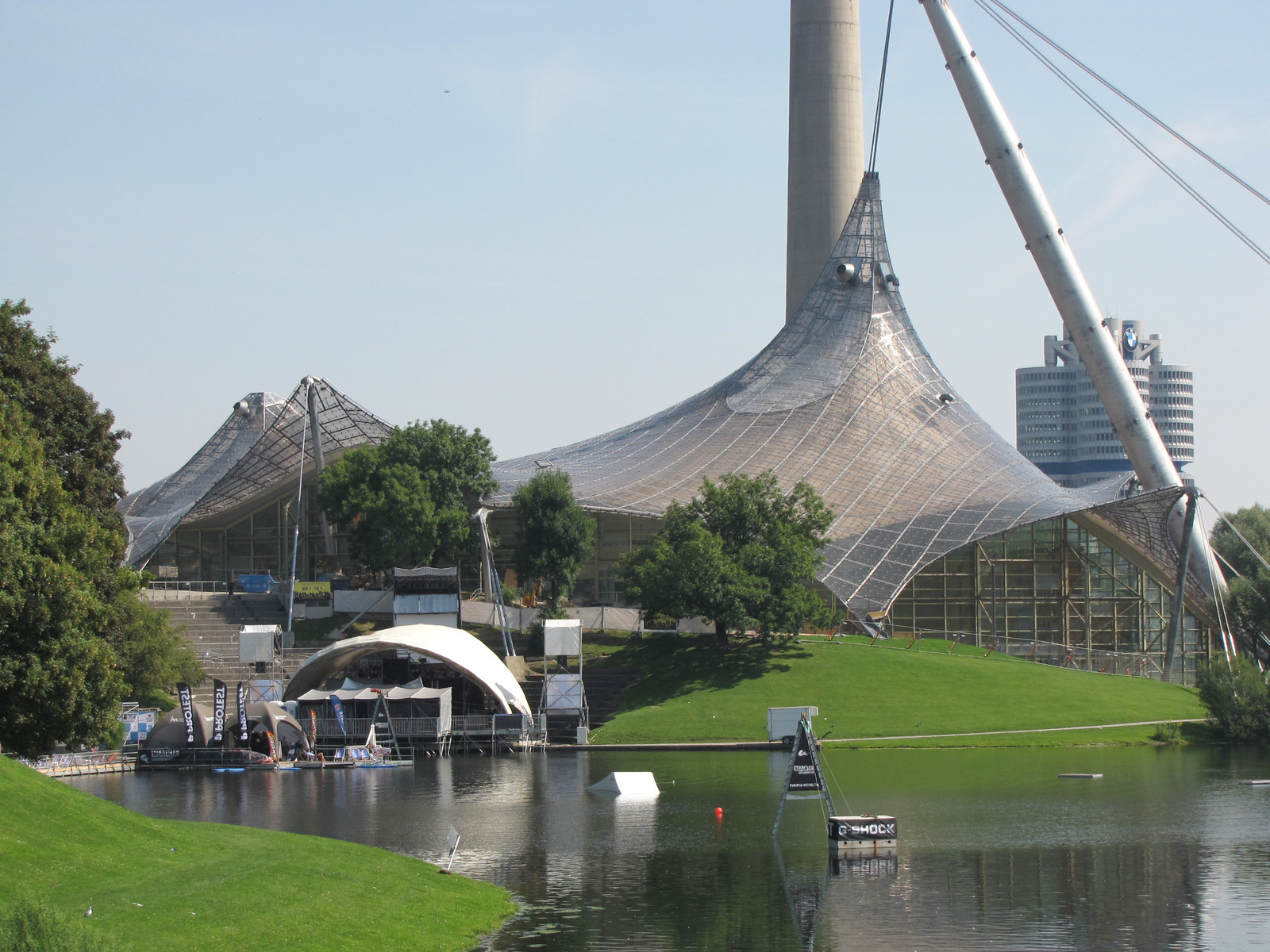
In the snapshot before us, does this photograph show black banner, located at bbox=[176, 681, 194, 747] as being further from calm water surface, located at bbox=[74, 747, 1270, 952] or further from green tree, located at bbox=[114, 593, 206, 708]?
green tree, located at bbox=[114, 593, 206, 708]

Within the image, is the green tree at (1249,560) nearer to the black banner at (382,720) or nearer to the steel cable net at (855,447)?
the steel cable net at (855,447)

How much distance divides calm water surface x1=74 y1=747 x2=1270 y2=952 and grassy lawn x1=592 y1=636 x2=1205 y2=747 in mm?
4219

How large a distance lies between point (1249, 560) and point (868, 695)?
4059cm

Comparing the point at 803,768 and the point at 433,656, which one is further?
the point at 433,656

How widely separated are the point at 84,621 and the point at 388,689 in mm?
23363

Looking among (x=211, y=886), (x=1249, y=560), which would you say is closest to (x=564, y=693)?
(x=211, y=886)

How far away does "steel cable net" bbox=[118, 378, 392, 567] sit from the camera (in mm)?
77062

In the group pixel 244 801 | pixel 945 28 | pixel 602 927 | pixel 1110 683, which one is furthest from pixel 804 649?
pixel 602 927

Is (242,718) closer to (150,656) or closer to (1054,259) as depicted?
(150,656)

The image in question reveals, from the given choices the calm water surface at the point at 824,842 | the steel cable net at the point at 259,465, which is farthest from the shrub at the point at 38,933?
the steel cable net at the point at 259,465

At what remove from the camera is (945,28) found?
2953 inches

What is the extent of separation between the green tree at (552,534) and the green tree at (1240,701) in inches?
1123

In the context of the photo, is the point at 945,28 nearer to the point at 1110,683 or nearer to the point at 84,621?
the point at 1110,683

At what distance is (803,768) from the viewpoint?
30500 mm
